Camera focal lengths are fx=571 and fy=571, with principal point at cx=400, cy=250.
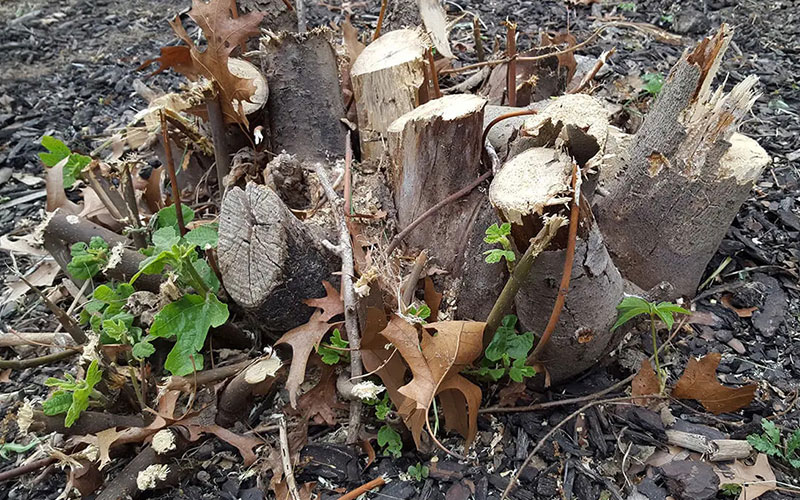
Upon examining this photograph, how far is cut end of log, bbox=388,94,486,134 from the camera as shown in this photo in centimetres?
173

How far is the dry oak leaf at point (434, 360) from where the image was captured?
4.89ft

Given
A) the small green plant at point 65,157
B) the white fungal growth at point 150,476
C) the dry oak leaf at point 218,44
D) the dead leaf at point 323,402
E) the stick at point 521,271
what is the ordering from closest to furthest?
the stick at point 521,271 < the white fungal growth at point 150,476 < the dead leaf at point 323,402 < the dry oak leaf at point 218,44 < the small green plant at point 65,157

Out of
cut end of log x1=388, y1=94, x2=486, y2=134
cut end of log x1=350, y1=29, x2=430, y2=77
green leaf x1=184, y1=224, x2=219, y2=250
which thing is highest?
cut end of log x1=350, y1=29, x2=430, y2=77

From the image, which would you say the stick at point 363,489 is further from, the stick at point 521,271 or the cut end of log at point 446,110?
the cut end of log at point 446,110

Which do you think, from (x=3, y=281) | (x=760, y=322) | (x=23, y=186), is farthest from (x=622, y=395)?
(x=23, y=186)

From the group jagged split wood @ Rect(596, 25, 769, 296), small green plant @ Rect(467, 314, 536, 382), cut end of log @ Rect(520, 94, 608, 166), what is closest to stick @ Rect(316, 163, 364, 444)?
small green plant @ Rect(467, 314, 536, 382)

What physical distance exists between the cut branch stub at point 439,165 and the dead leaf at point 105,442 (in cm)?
108

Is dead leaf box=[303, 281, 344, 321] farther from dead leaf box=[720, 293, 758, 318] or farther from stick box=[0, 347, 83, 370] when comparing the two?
dead leaf box=[720, 293, 758, 318]

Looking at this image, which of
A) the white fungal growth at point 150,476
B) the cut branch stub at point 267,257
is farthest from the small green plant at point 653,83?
the white fungal growth at point 150,476

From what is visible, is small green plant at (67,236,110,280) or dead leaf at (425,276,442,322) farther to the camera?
small green plant at (67,236,110,280)

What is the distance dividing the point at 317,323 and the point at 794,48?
3.26 metres

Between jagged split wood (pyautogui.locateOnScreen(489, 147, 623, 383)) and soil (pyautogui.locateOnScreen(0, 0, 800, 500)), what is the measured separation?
0.60 ft

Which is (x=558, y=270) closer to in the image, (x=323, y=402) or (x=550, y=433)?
(x=550, y=433)

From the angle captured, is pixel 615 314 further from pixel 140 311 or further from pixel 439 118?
pixel 140 311
